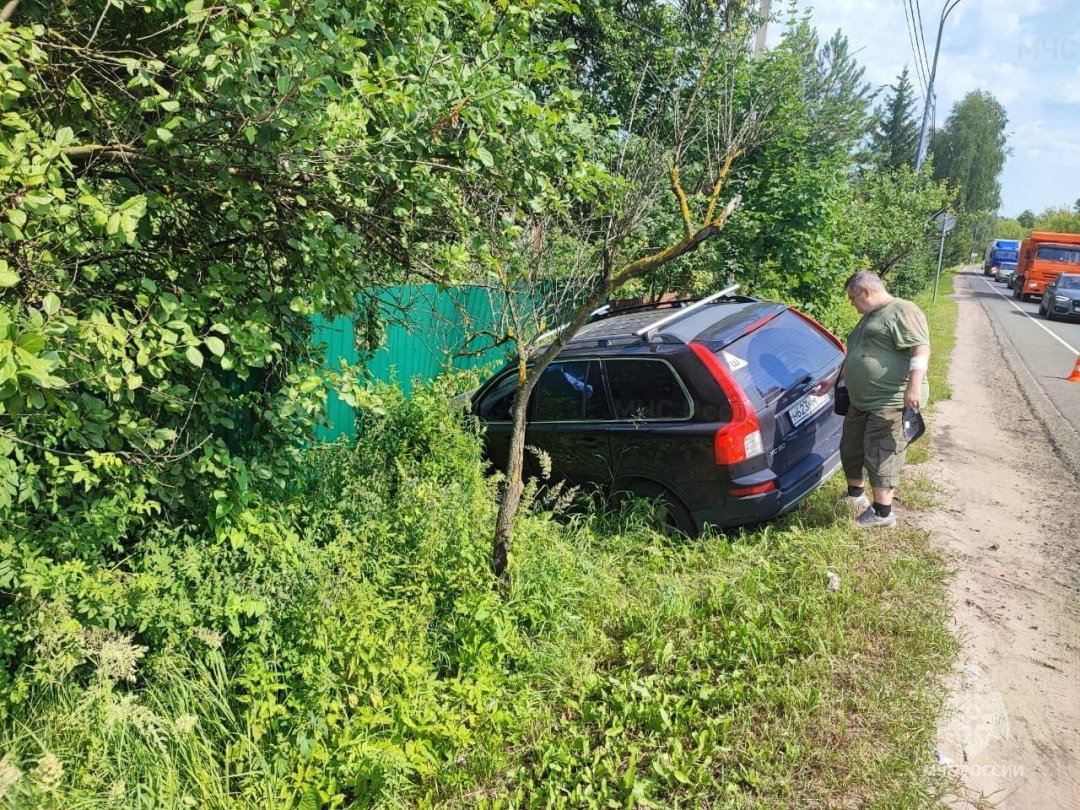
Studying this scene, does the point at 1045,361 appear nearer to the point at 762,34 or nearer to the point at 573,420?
the point at 762,34

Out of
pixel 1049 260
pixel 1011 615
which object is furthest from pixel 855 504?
pixel 1049 260

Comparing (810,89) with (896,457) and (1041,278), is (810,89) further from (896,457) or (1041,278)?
(1041,278)

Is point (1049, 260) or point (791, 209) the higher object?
point (1049, 260)

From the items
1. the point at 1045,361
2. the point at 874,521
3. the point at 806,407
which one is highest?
the point at 806,407

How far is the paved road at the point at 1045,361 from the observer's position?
7.36m

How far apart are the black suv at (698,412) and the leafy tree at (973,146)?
5995 cm

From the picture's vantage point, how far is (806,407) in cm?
451

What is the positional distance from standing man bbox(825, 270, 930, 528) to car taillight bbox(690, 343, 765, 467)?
78 centimetres

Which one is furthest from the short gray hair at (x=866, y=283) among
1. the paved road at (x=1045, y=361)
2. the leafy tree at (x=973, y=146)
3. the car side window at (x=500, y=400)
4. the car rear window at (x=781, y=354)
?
the leafy tree at (x=973, y=146)

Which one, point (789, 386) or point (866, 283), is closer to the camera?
point (866, 283)

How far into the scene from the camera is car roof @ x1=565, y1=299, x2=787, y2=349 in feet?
14.5

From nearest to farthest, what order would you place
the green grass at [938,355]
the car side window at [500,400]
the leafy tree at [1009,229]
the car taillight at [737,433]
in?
the car taillight at [737,433], the car side window at [500,400], the green grass at [938,355], the leafy tree at [1009,229]

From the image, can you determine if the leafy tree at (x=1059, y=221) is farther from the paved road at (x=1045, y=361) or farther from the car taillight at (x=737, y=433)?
the car taillight at (x=737, y=433)

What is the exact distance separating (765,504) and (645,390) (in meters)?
1.05
